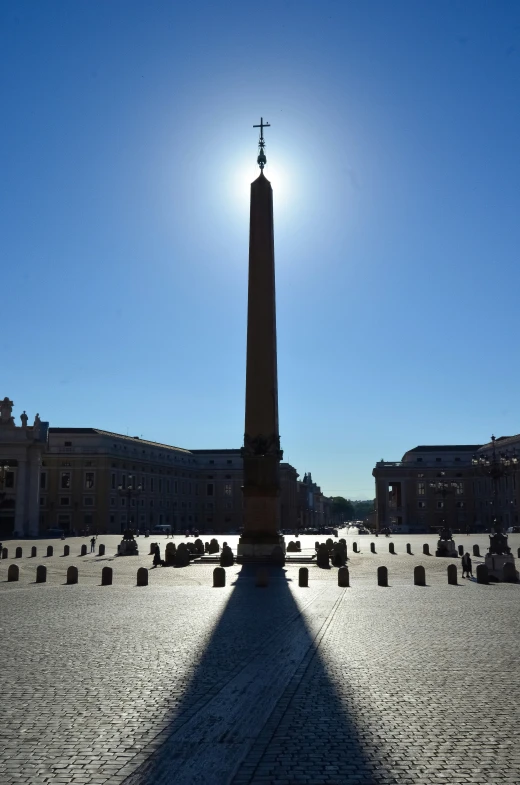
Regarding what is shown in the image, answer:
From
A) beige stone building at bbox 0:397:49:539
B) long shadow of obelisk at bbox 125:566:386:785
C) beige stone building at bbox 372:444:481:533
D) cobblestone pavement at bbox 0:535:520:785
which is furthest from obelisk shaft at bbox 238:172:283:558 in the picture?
beige stone building at bbox 372:444:481:533

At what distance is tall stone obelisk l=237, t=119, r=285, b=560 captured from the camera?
1244 inches

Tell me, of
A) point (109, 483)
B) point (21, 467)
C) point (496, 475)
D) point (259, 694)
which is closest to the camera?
point (259, 694)

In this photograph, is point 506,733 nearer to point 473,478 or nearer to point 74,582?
point 74,582

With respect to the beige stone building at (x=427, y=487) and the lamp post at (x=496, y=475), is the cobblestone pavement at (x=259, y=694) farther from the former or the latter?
the beige stone building at (x=427, y=487)

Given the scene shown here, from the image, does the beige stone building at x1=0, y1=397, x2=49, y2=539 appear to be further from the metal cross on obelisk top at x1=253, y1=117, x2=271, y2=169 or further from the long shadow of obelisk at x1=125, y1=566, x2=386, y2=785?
the long shadow of obelisk at x1=125, y1=566, x2=386, y2=785

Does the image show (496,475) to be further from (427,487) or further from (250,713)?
(427,487)

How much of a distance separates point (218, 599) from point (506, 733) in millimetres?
12992

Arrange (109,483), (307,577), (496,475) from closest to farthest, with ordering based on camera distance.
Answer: (307,577)
(496,475)
(109,483)

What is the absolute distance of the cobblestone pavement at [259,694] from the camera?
19.4 ft

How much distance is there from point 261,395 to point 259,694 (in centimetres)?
2335

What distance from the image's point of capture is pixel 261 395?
31.5 metres

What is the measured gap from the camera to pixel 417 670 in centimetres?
962

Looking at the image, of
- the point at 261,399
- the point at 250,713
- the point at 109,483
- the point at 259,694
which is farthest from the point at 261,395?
the point at 109,483

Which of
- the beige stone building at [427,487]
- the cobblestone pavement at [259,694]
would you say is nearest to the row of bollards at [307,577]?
the cobblestone pavement at [259,694]
